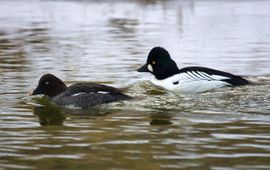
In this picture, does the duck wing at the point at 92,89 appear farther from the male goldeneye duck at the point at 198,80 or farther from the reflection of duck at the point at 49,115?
the male goldeneye duck at the point at 198,80

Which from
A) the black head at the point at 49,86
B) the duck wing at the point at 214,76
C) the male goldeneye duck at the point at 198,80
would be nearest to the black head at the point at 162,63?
the male goldeneye duck at the point at 198,80

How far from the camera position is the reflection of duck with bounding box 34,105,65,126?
9672 mm

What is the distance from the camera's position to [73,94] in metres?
11.1

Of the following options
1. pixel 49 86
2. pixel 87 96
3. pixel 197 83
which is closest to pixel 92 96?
pixel 87 96

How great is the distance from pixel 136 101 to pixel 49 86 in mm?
1475

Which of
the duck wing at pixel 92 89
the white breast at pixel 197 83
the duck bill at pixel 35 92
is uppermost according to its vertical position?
the duck wing at pixel 92 89

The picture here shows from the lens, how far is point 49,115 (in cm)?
1033

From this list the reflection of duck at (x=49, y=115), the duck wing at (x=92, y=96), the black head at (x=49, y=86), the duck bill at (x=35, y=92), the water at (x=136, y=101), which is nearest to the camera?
the water at (x=136, y=101)

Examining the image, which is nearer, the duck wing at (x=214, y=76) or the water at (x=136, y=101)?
the water at (x=136, y=101)

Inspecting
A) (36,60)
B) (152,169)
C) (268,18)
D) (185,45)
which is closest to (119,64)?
(36,60)

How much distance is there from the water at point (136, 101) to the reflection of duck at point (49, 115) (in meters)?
0.02

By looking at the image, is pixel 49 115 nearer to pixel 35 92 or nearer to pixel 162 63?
pixel 35 92

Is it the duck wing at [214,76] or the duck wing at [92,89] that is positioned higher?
the duck wing at [92,89]

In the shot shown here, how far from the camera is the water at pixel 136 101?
7.53 m
